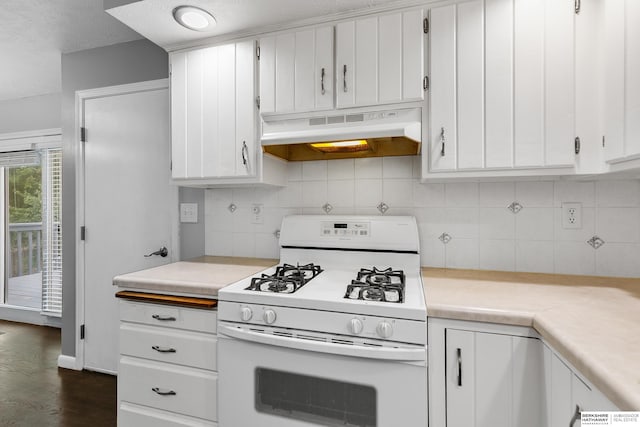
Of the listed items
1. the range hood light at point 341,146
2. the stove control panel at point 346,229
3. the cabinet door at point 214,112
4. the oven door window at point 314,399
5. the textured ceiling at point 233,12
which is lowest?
the oven door window at point 314,399

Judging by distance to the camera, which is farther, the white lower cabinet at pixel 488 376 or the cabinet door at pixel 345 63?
the cabinet door at pixel 345 63

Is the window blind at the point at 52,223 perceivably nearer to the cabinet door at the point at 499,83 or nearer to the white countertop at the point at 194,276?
the white countertop at the point at 194,276

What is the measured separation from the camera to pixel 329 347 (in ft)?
4.02

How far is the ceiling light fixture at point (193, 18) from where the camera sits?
1.63 m

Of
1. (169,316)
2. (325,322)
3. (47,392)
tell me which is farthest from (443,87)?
(47,392)

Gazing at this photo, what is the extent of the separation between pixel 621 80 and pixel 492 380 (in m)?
1.15

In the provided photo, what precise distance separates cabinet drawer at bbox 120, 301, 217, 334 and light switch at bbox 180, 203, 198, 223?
81 cm

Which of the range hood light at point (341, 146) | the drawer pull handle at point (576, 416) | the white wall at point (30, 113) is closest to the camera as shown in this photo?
the drawer pull handle at point (576, 416)

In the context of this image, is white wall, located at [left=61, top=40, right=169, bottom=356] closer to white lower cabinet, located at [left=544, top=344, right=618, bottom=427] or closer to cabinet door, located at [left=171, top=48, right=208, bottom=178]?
cabinet door, located at [left=171, top=48, right=208, bottom=178]

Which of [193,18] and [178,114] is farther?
[178,114]

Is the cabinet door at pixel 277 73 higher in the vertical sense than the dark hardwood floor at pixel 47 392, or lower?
higher

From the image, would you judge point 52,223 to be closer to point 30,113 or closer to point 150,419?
point 30,113

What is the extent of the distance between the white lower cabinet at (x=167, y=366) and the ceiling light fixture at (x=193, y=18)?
4.68ft

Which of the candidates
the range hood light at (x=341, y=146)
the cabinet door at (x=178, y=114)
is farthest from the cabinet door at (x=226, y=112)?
the range hood light at (x=341, y=146)
